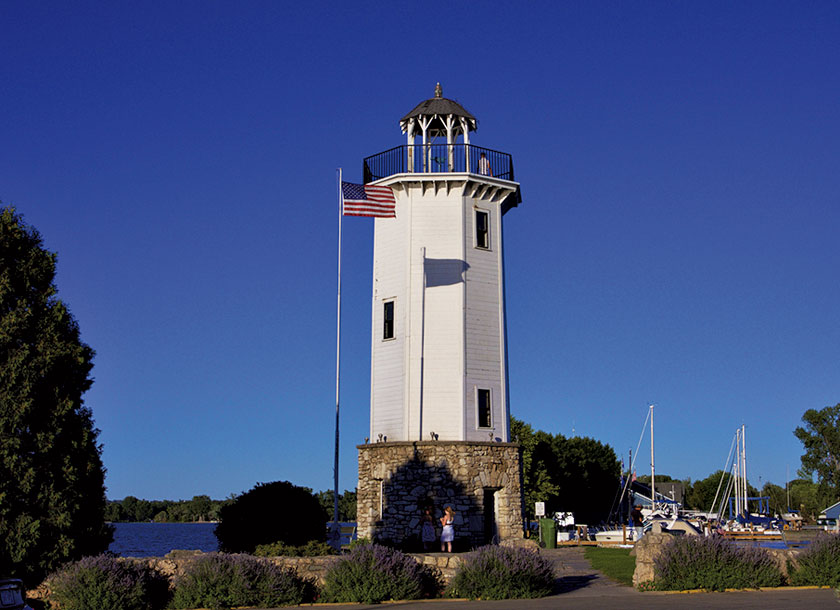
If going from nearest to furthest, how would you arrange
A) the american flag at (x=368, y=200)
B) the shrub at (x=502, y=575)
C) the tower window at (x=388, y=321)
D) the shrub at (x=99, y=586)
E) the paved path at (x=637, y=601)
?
the paved path at (x=637, y=601), the shrub at (x=99, y=586), the shrub at (x=502, y=575), the american flag at (x=368, y=200), the tower window at (x=388, y=321)

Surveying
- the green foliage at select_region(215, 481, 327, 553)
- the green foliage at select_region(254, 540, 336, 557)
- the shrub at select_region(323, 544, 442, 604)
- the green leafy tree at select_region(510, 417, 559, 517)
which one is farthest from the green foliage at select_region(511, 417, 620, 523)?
the shrub at select_region(323, 544, 442, 604)

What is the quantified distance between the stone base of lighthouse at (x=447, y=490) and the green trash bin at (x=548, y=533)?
130cm

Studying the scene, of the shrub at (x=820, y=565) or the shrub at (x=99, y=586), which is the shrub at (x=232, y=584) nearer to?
the shrub at (x=99, y=586)

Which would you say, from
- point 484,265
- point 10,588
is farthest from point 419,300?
point 10,588

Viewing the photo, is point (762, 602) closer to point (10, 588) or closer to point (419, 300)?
point (10, 588)

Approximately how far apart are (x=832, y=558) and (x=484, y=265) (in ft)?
60.8

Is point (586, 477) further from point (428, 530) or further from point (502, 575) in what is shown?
point (502, 575)

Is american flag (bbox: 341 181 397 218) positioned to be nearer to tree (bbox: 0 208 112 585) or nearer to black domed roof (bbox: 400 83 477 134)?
black domed roof (bbox: 400 83 477 134)

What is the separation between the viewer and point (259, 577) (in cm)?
1816

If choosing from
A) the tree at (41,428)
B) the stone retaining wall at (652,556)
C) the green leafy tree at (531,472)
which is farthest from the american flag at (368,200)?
the green leafy tree at (531,472)

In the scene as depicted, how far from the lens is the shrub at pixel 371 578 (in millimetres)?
18219

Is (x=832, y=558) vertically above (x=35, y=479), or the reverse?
(x=35, y=479)

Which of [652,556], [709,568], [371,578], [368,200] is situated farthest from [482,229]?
[371,578]

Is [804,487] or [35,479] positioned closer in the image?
[35,479]
